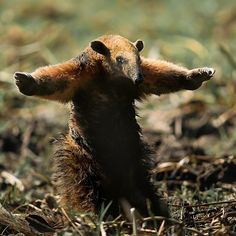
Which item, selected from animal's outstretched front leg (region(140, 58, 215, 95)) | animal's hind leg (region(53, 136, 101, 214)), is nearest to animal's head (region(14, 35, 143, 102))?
animal's outstretched front leg (region(140, 58, 215, 95))

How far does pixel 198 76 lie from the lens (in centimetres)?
583

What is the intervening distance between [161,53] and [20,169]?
452 cm

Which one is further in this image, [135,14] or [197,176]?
[135,14]

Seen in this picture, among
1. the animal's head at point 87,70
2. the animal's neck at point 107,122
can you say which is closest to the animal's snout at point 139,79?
the animal's head at point 87,70

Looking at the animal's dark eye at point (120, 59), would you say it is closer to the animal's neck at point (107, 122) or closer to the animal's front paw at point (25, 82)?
the animal's neck at point (107, 122)

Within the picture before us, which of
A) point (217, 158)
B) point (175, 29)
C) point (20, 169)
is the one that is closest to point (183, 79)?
point (217, 158)

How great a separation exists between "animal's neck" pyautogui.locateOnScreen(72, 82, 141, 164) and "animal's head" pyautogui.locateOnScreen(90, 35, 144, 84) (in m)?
0.15

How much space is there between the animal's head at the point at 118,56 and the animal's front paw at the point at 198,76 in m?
0.44

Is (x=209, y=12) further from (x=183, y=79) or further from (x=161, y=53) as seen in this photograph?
(x=183, y=79)

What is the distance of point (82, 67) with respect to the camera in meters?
5.59

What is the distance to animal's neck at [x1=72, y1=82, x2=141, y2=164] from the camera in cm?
557

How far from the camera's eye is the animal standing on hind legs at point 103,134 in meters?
5.53

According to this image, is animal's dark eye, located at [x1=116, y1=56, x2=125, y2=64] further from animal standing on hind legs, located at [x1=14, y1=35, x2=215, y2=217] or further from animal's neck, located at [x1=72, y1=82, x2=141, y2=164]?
animal's neck, located at [x1=72, y1=82, x2=141, y2=164]

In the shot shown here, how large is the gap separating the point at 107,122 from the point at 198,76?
0.72m
